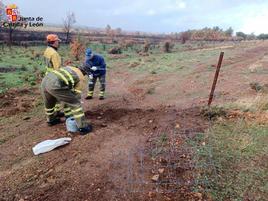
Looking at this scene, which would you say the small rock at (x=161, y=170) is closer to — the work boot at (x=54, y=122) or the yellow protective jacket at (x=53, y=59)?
the work boot at (x=54, y=122)

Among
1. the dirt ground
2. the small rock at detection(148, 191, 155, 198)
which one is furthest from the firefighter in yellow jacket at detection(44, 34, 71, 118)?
the small rock at detection(148, 191, 155, 198)

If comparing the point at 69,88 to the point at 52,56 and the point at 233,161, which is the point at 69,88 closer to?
the point at 52,56

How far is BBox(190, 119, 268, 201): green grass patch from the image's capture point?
196 inches

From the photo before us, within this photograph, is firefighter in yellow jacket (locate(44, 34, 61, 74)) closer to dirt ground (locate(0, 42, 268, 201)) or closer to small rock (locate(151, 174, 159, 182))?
dirt ground (locate(0, 42, 268, 201))

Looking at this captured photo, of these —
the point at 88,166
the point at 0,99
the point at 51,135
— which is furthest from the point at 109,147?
the point at 0,99

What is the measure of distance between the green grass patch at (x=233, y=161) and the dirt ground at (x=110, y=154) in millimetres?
259

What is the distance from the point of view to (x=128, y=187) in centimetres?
506

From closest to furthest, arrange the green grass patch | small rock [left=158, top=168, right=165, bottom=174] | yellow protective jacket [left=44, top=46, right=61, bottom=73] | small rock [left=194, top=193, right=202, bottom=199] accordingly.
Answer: small rock [left=194, top=193, right=202, bottom=199] < the green grass patch < small rock [left=158, top=168, right=165, bottom=174] < yellow protective jacket [left=44, top=46, right=61, bottom=73]

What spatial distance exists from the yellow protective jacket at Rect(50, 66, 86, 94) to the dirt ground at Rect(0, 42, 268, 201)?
1.10 m

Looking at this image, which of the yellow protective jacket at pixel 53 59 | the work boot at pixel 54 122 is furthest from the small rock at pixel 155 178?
the yellow protective jacket at pixel 53 59

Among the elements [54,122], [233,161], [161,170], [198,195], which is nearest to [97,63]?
[54,122]

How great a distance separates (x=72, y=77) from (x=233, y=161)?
3.80 m

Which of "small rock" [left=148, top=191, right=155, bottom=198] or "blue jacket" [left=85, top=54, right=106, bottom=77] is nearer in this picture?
"small rock" [left=148, top=191, right=155, bottom=198]

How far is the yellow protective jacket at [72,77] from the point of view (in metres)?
6.79
